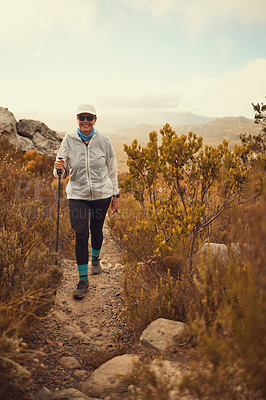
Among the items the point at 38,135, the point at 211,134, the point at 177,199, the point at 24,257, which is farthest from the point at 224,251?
the point at 211,134

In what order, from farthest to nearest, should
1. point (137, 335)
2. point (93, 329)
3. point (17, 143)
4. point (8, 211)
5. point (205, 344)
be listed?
point (17, 143) → point (8, 211) → point (93, 329) → point (137, 335) → point (205, 344)

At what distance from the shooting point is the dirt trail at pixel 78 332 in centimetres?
225

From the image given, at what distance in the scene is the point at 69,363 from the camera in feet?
8.02

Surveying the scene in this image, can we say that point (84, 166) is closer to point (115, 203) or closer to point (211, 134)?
point (115, 203)

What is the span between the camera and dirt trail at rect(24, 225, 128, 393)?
2249 millimetres

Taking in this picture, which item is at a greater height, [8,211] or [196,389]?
[8,211]

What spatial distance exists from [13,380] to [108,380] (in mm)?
742

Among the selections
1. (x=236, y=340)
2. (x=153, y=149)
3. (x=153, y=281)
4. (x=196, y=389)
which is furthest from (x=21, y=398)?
(x=153, y=149)

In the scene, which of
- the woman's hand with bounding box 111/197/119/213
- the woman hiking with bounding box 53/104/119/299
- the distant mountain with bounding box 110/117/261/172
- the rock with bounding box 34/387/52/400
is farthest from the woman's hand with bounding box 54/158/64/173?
the distant mountain with bounding box 110/117/261/172

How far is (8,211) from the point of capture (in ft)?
13.3

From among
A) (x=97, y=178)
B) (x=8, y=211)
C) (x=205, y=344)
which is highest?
(x=97, y=178)

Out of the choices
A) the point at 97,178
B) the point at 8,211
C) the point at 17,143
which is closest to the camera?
the point at 97,178

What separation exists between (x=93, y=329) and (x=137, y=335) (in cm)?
60

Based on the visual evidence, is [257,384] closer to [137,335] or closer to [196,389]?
[196,389]
